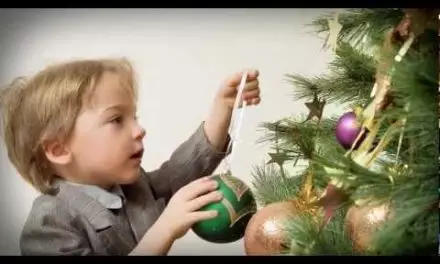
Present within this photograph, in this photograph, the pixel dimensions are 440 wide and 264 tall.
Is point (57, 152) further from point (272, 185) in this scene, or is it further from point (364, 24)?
point (364, 24)

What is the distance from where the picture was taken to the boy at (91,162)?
0.86 meters

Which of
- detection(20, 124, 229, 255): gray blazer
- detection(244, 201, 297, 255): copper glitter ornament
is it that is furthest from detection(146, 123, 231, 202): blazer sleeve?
detection(244, 201, 297, 255): copper glitter ornament

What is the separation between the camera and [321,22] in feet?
2.89

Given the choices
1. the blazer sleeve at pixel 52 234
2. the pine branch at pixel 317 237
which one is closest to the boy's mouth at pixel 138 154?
the blazer sleeve at pixel 52 234

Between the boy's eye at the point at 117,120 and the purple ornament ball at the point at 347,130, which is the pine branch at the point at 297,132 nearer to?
the purple ornament ball at the point at 347,130

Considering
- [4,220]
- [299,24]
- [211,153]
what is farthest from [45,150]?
[299,24]

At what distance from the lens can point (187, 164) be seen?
35.0 inches

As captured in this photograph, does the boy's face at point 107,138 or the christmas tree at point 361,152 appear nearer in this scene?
the christmas tree at point 361,152

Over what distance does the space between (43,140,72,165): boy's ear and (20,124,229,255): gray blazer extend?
1.3 inches

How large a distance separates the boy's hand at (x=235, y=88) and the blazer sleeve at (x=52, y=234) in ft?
0.76

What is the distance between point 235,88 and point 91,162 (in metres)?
0.20

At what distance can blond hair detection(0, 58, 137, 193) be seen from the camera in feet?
2.81

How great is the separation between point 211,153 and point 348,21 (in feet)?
0.77

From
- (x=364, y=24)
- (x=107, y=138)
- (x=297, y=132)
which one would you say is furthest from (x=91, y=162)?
(x=364, y=24)
